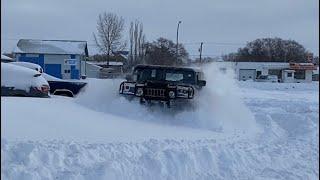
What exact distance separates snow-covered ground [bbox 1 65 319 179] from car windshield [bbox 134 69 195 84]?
4.85ft

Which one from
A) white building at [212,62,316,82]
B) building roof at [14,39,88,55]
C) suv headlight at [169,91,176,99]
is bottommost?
suv headlight at [169,91,176,99]

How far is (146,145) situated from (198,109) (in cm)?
475

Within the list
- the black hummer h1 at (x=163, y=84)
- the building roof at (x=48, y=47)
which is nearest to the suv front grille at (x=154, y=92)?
the black hummer h1 at (x=163, y=84)

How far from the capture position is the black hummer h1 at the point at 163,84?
520 inches

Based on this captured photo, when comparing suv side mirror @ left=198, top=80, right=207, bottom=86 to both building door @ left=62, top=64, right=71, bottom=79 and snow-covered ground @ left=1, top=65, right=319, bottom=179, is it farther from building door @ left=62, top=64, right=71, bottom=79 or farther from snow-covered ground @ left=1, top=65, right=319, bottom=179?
building door @ left=62, top=64, right=71, bottom=79

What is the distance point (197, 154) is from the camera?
334 inches

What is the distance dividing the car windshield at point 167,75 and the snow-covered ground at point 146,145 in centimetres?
148

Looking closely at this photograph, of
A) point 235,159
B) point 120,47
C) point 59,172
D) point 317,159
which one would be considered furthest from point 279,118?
point 120,47

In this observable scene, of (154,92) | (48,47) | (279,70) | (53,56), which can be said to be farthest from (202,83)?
(279,70)

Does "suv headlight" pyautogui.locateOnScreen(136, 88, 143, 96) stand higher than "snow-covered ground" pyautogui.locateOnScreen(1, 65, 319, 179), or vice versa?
"suv headlight" pyautogui.locateOnScreen(136, 88, 143, 96)

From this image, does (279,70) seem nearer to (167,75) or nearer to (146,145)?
(167,75)

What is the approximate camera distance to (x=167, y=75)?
1500 cm

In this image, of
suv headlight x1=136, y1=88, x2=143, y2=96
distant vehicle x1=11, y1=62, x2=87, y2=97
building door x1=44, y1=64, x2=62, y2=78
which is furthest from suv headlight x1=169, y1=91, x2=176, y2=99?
building door x1=44, y1=64, x2=62, y2=78

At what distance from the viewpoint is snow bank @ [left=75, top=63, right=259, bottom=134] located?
12.3m
